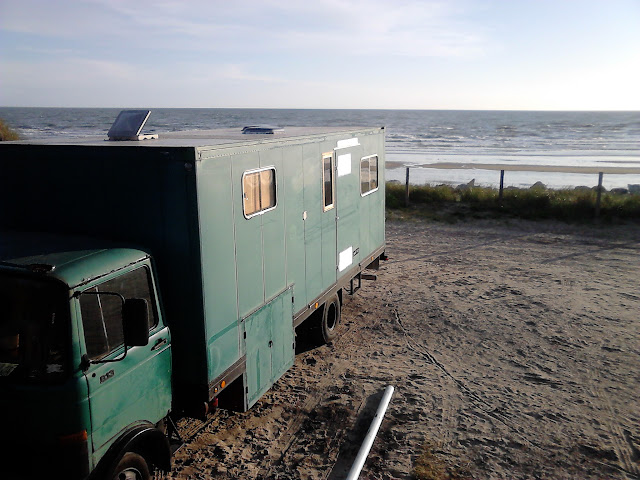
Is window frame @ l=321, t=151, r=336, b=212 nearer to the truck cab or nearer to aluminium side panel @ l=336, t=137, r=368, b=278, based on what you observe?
aluminium side panel @ l=336, t=137, r=368, b=278

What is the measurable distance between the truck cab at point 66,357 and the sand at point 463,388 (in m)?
1.78

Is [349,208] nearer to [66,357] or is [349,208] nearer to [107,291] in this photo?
[107,291]

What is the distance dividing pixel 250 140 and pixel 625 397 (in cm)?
570

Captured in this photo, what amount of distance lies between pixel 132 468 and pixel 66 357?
3.90 feet

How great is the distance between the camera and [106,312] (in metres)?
4.41

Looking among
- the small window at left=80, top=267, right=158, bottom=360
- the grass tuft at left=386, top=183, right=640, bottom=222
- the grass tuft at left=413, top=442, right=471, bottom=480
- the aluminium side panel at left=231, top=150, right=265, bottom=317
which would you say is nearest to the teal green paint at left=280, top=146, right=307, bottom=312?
the aluminium side panel at left=231, top=150, right=265, bottom=317

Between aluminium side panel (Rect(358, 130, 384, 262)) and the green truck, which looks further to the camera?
aluminium side panel (Rect(358, 130, 384, 262))

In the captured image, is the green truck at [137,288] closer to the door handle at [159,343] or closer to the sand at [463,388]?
the door handle at [159,343]

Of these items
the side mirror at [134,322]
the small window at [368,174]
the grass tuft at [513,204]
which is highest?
the small window at [368,174]

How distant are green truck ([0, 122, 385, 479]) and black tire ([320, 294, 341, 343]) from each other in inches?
55.4

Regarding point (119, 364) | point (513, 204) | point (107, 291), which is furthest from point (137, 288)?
point (513, 204)

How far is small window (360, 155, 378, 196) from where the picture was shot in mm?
9977

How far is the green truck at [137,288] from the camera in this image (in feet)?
13.4

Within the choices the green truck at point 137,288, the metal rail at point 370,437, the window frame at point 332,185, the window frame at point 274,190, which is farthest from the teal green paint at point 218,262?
the window frame at point 332,185
